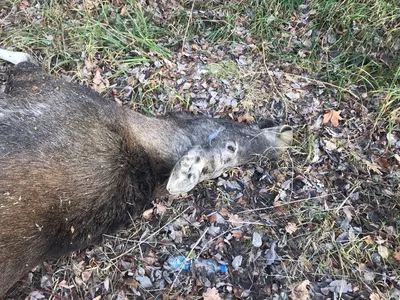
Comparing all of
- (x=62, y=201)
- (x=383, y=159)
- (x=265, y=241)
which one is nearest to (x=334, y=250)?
(x=265, y=241)

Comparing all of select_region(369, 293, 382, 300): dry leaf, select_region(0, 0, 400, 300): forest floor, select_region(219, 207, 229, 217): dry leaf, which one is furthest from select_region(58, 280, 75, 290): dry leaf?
select_region(369, 293, 382, 300): dry leaf

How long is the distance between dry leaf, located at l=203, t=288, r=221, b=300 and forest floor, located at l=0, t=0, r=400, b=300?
0.03m

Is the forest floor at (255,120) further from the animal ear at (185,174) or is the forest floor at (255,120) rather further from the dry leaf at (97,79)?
the animal ear at (185,174)

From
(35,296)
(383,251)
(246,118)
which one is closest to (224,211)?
(246,118)

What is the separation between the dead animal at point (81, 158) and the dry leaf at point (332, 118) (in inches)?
24.0

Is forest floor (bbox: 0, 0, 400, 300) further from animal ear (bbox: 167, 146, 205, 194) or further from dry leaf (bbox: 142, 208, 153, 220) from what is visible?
animal ear (bbox: 167, 146, 205, 194)

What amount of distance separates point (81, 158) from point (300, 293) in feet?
8.58

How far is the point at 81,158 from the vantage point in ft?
15.0

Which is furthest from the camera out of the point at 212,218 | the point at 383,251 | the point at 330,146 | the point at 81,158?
the point at 330,146

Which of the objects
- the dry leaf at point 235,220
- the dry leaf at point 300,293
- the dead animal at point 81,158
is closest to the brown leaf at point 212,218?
the dry leaf at point 235,220

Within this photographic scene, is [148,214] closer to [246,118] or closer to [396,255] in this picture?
[246,118]

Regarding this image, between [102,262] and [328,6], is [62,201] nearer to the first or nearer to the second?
[102,262]

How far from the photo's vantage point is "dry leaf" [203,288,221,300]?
4.80 m

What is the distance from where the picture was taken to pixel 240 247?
520 cm
